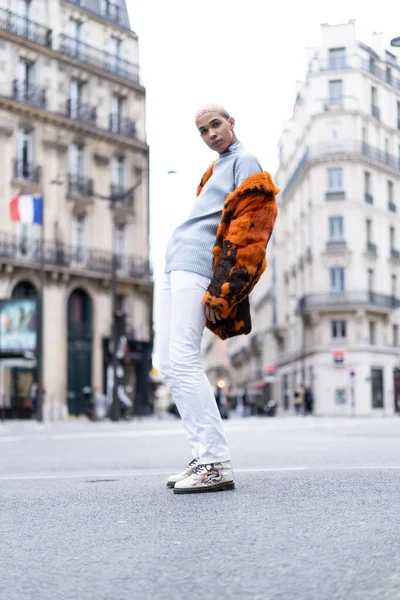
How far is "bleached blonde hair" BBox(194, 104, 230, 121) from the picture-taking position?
201 inches

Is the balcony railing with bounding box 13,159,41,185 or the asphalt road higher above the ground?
the balcony railing with bounding box 13,159,41,185

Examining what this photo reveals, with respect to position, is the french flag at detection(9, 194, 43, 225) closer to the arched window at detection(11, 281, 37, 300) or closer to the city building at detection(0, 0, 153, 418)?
the city building at detection(0, 0, 153, 418)

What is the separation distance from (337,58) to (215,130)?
57.8m

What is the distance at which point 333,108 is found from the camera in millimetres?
60688

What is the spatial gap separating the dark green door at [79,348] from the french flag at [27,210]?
305 inches

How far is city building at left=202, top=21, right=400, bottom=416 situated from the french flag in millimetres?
28609

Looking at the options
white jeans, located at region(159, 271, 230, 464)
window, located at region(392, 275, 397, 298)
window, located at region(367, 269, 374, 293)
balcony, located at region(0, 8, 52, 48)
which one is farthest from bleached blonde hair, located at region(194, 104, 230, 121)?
window, located at region(392, 275, 397, 298)

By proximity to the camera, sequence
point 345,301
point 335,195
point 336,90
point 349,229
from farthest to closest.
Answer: point 336,90 < point 335,195 < point 349,229 < point 345,301

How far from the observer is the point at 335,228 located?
6016 centimetres

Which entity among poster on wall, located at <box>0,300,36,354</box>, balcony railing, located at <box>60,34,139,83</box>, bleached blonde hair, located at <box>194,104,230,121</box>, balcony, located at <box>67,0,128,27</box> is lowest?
bleached blonde hair, located at <box>194,104,230,121</box>

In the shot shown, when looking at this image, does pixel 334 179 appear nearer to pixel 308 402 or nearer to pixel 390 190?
pixel 390 190

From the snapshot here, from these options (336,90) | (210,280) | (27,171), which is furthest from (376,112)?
(210,280)

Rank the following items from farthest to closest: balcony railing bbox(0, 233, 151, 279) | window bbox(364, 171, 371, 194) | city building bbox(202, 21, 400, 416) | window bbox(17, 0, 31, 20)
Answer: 1. window bbox(364, 171, 371, 194)
2. city building bbox(202, 21, 400, 416)
3. window bbox(17, 0, 31, 20)
4. balcony railing bbox(0, 233, 151, 279)

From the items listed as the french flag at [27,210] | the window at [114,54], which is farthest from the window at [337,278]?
the french flag at [27,210]
